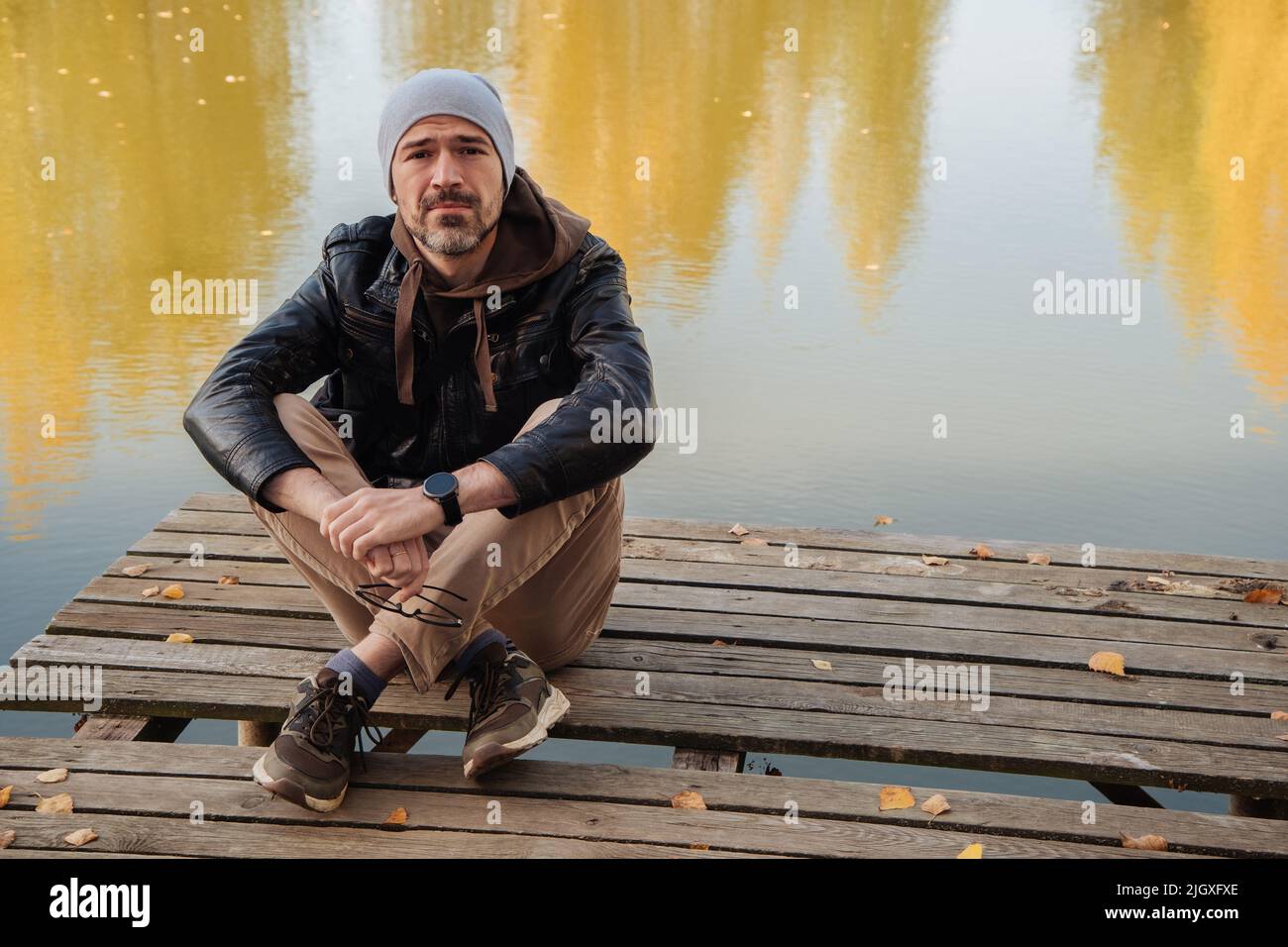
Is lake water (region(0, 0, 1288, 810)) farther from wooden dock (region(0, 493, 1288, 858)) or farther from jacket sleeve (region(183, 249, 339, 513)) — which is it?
jacket sleeve (region(183, 249, 339, 513))

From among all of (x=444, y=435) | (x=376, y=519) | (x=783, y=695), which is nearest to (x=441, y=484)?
(x=376, y=519)

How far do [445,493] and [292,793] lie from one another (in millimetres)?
582

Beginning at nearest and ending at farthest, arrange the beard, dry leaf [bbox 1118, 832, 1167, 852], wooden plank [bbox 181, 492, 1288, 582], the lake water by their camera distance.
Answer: dry leaf [bbox 1118, 832, 1167, 852]
the beard
wooden plank [bbox 181, 492, 1288, 582]
the lake water

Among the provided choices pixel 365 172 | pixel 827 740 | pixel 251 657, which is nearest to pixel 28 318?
pixel 365 172

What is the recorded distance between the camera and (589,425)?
252 cm

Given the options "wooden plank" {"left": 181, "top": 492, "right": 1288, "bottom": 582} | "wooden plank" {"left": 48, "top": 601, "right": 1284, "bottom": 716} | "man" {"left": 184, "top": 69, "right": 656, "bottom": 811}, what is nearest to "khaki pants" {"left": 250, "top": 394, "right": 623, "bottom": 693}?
"man" {"left": 184, "top": 69, "right": 656, "bottom": 811}

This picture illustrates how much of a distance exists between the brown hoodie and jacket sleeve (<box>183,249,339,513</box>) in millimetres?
189

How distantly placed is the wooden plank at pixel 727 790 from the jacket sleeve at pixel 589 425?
1.64 feet

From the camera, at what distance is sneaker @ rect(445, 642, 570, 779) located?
2.48m

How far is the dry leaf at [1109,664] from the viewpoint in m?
3.00

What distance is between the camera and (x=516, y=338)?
281 cm

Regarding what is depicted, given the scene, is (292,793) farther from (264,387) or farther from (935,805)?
(935,805)

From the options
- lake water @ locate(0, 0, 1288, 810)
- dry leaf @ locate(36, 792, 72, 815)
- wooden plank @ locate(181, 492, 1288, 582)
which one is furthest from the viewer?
lake water @ locate(0, 0, 1288, 810)

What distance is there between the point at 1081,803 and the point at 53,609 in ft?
9.87
